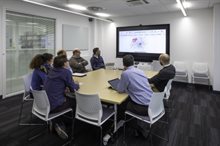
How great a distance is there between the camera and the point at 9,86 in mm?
4855

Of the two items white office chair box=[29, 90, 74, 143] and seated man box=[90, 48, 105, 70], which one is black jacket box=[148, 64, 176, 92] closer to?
white office chair box=[29, 90, 74, 143]

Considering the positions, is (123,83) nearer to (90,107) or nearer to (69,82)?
(90,107)

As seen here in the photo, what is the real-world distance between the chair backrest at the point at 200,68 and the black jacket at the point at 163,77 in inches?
134

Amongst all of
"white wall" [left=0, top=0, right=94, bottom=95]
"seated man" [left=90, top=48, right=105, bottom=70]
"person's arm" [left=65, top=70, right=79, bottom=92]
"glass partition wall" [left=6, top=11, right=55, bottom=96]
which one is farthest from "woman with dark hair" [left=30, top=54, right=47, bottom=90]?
"seated man" [left=90, top=48, right=105, bottom=70]

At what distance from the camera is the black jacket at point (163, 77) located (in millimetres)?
2984

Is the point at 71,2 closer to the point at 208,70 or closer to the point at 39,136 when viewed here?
the point at 39,136

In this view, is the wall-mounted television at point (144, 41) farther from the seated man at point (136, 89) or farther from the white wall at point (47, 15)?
the seated man at point (136, 89)

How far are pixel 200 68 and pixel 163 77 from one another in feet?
12.1

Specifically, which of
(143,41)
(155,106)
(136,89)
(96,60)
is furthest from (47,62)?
(143,41)

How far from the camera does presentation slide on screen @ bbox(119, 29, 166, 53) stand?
6.58 m

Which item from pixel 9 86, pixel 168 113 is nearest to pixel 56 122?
pixel 168 113

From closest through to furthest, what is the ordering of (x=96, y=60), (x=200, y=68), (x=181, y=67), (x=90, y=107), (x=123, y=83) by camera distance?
1. (x=90, y=107)
2. (x=123, y=83)
3. (x=96, y=60)
4. (x=200, y=68)
5. (x=181, y=67)

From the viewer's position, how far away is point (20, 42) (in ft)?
16.4

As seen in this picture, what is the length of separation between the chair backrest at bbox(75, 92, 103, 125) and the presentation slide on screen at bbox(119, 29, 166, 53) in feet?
16.6
